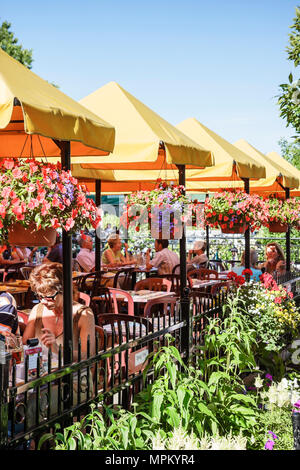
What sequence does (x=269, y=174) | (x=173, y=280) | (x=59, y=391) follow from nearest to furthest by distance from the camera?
(x=59, y=391)
(x=173, y=280)
(x=269, y=174)

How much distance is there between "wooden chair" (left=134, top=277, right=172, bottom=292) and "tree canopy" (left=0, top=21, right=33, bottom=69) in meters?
20.4

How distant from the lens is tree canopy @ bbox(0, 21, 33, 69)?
25.3 m

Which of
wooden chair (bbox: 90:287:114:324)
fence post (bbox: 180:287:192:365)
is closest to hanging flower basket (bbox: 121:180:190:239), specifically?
wooden chair (bbox: 90:287:114:324)

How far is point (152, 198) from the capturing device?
625 centimetres

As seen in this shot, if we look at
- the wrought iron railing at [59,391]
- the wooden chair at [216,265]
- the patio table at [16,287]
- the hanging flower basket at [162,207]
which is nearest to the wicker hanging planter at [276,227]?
the wooden chair at [216,265]

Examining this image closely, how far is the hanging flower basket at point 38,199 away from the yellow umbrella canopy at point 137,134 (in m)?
1.58

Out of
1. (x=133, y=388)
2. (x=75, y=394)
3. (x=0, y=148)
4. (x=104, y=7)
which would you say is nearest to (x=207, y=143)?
(x=104, y=7)

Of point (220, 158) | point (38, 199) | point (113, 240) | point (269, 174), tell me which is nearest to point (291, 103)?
point (220, 158)

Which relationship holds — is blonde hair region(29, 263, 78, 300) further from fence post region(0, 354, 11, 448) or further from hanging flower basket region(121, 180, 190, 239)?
hanging flower basket region(121, 180, 190, 239)

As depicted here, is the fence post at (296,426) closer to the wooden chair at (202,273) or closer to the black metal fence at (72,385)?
the black metal fence at (72,385)

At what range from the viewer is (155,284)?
298 inches

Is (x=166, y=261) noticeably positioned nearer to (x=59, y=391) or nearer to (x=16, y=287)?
(x=16, y=287)

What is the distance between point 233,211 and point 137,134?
106 inches
